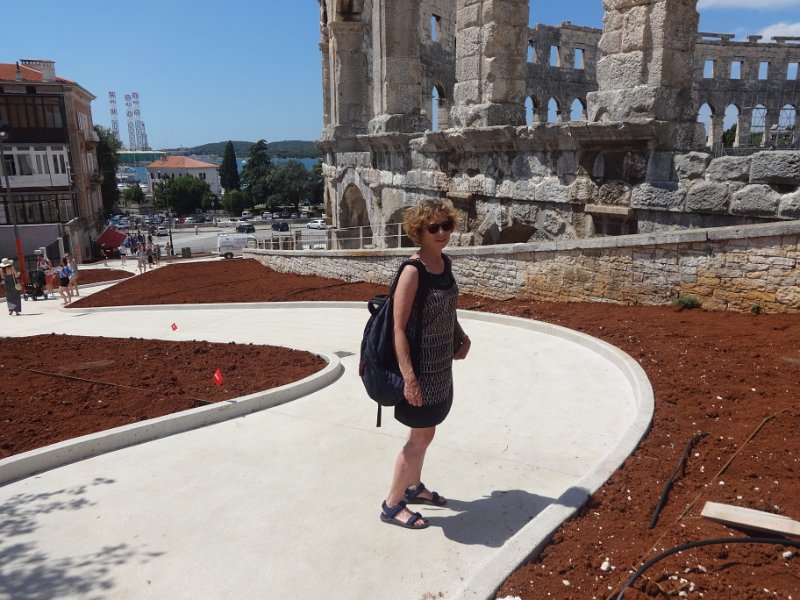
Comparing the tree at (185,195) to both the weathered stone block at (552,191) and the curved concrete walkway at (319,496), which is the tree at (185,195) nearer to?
the weathered stone block at (552,191)

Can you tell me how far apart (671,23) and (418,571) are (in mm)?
8628

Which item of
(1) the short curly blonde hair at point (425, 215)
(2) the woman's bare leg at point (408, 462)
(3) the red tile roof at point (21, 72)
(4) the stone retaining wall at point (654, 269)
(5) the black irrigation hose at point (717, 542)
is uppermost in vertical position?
(3) the red tile roof at point (21, 72)

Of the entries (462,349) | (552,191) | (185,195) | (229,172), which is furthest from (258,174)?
(462,349)

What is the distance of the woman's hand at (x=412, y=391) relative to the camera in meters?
3.30

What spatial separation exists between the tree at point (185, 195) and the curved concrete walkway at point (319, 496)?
89855 mm

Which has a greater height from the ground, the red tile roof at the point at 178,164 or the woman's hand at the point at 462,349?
the red tile roof at the point at 178,164

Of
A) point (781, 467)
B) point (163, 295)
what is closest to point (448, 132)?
point (163, 295)

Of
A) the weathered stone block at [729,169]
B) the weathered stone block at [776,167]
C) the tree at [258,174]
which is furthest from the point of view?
the tree at [258,174]

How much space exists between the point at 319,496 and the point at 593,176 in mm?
7643

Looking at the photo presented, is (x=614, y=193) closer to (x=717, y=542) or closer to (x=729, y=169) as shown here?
(x=729, y=169)

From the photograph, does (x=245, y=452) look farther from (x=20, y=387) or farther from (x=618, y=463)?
(x=20, y=387)

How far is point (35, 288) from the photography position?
16.5 meters

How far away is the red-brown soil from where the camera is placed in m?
2.93

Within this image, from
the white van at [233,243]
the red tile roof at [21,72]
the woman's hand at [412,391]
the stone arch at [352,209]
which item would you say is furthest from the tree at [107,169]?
the woman's hand at [412,391]
